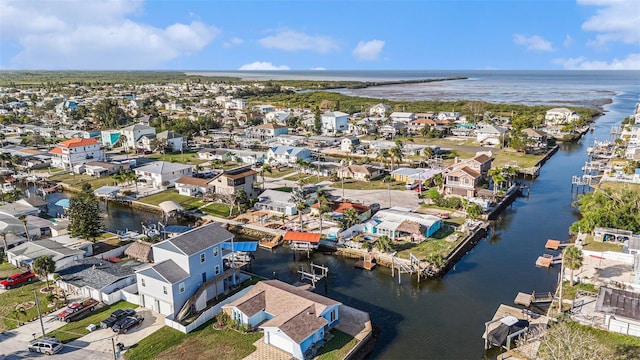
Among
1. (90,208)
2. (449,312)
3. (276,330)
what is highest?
(90,208)

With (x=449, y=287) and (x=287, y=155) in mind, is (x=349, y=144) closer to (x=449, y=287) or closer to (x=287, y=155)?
(x=287, y=155)

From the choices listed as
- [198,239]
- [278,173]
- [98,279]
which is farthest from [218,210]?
[198,239]

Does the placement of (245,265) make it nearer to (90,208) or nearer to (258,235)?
(258,235)

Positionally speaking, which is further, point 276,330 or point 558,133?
point 558,133

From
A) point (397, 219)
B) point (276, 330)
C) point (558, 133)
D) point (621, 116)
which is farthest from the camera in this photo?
point (621, 116)

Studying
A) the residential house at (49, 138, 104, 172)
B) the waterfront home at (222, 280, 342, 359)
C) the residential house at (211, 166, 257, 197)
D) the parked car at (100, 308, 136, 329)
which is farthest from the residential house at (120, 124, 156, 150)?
the waterfront home at (222, 280, 342, 359)

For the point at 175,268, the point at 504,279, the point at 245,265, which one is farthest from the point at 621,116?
the point at 175,268
